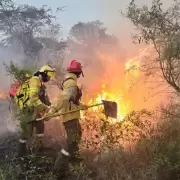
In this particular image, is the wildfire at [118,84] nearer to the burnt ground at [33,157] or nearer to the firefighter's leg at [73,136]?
the firefighter's leg at [73,136]

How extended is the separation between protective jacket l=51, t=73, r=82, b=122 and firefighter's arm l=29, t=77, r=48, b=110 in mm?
467

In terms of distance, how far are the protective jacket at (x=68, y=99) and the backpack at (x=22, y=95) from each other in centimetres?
80

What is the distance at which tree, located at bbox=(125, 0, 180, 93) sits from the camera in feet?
23.6

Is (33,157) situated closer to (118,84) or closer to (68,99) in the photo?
(68,99)

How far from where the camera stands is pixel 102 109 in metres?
7.23

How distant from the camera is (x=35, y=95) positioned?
729 cm

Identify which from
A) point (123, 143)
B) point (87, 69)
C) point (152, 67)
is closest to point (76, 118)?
point (123, 143)

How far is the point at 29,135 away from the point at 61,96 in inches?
42.2

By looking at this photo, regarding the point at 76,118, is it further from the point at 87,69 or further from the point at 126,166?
the point at 87,69

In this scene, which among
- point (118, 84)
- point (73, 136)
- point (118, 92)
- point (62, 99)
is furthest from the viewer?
point (118, 84)

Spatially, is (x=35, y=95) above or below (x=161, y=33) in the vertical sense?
below

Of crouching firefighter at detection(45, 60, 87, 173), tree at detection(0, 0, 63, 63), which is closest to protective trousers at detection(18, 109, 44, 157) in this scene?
crouching firefighter at detection(45, 60, 87, 173)

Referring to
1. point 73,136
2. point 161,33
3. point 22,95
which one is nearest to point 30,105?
point 22,95

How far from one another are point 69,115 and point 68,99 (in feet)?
0.97
